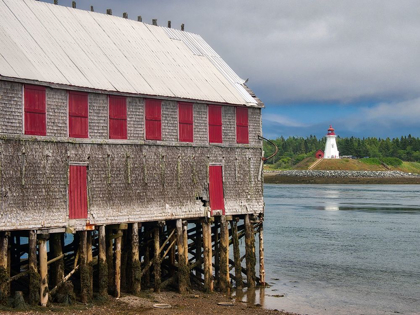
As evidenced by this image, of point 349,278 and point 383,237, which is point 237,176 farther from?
point 383,237

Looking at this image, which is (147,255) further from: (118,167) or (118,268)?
(118,167)

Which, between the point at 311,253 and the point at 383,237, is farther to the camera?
the point at 383,237

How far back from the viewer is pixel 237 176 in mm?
Result: 26609

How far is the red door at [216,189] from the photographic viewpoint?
1014 inches

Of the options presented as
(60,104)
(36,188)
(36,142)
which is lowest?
(36,188)

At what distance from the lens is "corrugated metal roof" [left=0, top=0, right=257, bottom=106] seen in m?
21.8

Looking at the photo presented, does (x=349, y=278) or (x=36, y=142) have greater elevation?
(x=36, y=142)

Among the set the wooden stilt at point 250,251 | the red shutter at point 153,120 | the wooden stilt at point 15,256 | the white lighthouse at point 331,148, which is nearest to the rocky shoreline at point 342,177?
the white lighthouse at point 331,148

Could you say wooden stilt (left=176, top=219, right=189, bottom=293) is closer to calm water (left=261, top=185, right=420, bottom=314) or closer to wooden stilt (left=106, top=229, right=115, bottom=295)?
wooden stilt (left=106, top=229, right=115, bottom=295)

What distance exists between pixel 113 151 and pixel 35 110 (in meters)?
3.28

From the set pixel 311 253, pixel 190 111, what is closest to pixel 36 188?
pixel 190 111

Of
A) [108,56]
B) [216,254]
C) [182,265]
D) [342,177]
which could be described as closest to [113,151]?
[108,56]

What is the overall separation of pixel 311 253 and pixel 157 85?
2166 cm

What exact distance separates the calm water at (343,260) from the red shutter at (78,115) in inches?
418
